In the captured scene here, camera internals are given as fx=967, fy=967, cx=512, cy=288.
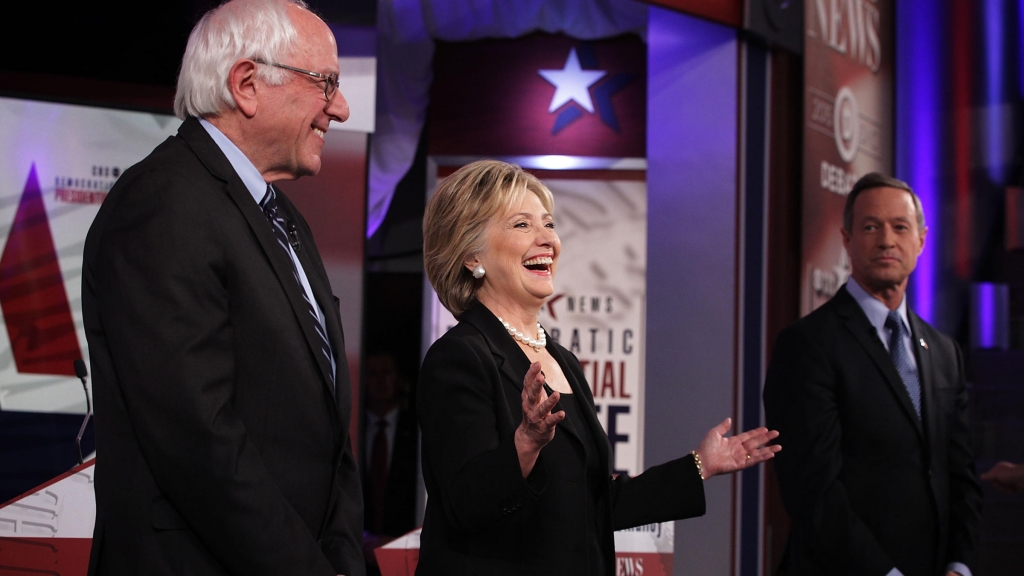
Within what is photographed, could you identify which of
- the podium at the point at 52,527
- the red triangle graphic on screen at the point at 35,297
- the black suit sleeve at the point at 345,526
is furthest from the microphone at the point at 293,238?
the red triangle graphic on screen at the point at 35,297

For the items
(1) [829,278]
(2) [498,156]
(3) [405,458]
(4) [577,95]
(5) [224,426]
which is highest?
(4) [577,95]

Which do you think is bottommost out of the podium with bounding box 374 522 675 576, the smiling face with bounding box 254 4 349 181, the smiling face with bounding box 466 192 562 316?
the podium with bounding box 374 522 675 576

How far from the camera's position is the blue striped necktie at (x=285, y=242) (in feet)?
5.19

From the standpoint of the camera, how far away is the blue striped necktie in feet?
5.19

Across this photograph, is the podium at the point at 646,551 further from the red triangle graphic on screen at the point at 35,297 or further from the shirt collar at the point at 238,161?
the shirt collar at the point at 238,161

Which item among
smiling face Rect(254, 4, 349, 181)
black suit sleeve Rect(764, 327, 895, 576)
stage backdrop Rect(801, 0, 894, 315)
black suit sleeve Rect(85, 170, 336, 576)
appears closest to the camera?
black suit sleeve Rect(85, 170, 336, 576)

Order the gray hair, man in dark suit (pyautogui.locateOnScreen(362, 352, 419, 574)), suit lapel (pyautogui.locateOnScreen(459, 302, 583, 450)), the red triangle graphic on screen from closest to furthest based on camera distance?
suit lapel (pyautogui.locateOnScreen(459, 302, 583, 450)), the red triangle graphic on screen, the gray hair, man in dark suit (pyautogui.locateOnScreen(362, 352, 419, 574))

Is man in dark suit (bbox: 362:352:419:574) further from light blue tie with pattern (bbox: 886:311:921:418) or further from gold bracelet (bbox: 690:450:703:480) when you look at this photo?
gold bracelet (bbox: 690:450:703:480)

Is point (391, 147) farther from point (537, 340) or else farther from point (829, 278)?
point (537, 340)

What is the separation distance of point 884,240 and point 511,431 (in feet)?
5.52

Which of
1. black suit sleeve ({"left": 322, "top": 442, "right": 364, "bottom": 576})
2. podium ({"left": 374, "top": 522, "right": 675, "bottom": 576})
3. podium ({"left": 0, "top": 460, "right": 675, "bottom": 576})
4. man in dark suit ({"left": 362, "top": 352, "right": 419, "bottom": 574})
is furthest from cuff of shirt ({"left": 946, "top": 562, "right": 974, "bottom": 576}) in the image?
man in dark suit ({"left": 362, "top": 352, "right": 419, "bottom": 574})

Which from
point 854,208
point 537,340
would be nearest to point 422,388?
point 537,340

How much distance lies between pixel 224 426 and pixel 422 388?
1.96ft

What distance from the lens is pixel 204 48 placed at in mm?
1632
